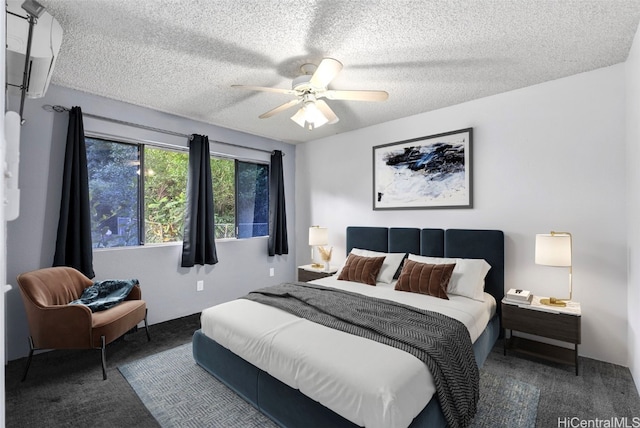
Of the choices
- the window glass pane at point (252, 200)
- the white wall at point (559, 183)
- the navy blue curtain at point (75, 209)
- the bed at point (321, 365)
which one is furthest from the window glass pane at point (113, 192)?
the white wall at point (559, 183)

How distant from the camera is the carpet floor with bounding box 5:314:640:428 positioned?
2027 mm

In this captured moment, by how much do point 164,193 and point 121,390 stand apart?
2351mm

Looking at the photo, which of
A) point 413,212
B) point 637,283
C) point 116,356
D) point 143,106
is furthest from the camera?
point 413,212

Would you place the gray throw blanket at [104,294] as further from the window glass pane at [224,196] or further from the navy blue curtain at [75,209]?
the window glass pane at [224,196]

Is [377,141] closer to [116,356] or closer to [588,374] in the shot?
[588,374]

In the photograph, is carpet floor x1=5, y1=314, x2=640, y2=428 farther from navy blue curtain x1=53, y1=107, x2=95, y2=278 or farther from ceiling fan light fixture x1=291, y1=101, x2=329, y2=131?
ceiling fan light fixture x1=291, y1=101, x2=329, y2=131

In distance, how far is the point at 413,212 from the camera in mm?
3965

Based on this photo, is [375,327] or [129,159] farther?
[129,159]

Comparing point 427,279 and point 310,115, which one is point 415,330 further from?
point 310,115

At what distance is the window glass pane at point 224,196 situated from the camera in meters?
4.49

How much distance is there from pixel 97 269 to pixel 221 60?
257 cm

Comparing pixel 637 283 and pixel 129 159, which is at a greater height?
pixel 129 159

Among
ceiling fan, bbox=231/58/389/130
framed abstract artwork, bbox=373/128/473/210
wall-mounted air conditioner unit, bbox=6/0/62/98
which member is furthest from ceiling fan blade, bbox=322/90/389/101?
wall-mounted air conditioner unit, bbox=6/0/62/98

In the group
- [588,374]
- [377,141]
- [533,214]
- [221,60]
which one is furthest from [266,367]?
[377,141]
